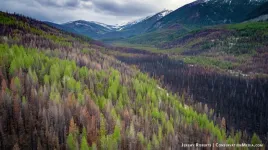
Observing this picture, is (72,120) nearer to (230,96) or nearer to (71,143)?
(71,143)

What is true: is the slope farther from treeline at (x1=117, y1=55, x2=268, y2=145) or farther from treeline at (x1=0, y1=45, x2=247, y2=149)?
treeline at (x1=0, y1=45, x2=247, y2=149)

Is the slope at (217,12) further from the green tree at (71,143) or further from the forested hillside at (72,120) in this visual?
the green tree at (71,143)

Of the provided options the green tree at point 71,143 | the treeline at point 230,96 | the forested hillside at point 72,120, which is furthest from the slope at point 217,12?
the green tree at point 71,143

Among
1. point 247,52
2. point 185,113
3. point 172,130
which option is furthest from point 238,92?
point 247,52

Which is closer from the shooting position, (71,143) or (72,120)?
(71,143)

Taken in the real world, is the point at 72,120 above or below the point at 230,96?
above

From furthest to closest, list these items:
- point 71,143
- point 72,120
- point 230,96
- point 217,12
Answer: point 217,12 → point 230,96 → point 72,120 → point 71,143

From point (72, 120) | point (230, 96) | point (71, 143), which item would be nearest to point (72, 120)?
point (72, 120)

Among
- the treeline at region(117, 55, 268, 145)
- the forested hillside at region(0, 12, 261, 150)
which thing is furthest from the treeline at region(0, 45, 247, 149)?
the treeline at region(117, 55, 268, 145)

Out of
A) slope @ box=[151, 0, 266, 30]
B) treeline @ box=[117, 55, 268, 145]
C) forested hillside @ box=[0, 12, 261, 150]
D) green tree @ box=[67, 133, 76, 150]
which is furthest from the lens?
slope @ box=[151, 0, 266, 30]

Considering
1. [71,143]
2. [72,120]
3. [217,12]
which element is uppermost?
[217,12]

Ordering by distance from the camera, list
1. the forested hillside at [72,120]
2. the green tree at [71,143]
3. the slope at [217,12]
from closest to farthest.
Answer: the green tree at [71,143] → the forested hillside at [72,120] → the slope at [217,12]

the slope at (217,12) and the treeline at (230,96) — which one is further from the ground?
the slope at (217,12)
